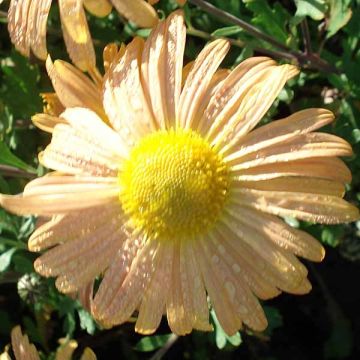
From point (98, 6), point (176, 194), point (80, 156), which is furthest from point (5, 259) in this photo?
point (98, 6)

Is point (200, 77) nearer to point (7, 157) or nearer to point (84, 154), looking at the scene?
point (84, 154)

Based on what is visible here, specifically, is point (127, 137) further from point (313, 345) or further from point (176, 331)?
point (313, 345)

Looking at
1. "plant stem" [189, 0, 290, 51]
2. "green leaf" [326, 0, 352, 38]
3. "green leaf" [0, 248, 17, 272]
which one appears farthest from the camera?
"green leaf" [0, 248, 17, 272]

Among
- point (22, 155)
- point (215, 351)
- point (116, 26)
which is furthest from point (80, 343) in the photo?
point (116, 26)

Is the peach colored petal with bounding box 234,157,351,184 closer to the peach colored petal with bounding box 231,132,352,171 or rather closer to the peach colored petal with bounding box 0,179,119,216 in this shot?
the peach colored petal with bounding box 231,132,352,171

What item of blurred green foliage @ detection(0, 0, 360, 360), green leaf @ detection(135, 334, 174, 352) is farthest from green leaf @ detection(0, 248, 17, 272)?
green leaf @ detection(135, 334, 174, 352)

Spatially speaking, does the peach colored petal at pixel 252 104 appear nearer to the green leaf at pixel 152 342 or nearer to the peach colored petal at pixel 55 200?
the peach colored petal at pixel 55 200
